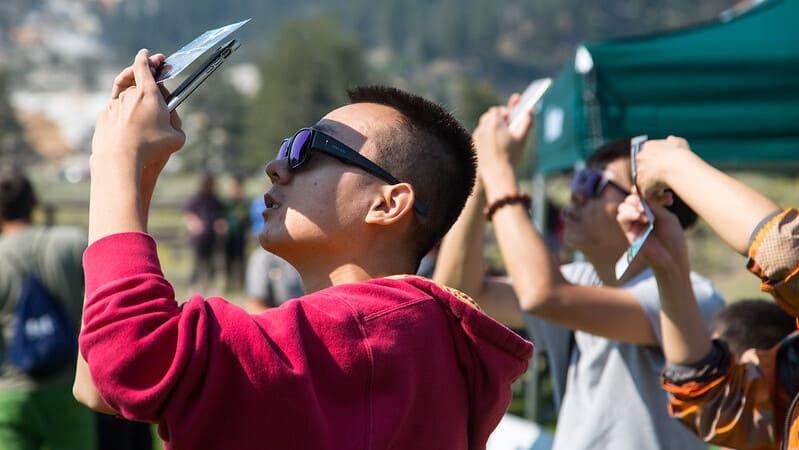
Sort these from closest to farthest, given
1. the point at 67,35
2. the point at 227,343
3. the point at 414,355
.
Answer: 1. the point at 227,343
2. the point at 414,355
3. the point at 67,35

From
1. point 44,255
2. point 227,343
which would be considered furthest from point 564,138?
point 227,343

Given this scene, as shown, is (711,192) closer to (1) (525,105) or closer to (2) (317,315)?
(2) (317,315)

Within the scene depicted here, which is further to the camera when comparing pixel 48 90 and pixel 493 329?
pixel 48 90

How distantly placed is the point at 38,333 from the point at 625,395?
8.55 feet

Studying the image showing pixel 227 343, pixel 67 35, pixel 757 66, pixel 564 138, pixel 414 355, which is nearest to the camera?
pixel 227 343

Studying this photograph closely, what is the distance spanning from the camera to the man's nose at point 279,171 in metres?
1.80

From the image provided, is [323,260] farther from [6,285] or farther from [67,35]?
[67,35]

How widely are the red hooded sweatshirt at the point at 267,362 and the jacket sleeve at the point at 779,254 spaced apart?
59 centimetres

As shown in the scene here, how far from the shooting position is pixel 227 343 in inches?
57.0

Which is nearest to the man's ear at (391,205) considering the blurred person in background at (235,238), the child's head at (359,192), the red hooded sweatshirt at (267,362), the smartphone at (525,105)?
the child's head at (359,192)

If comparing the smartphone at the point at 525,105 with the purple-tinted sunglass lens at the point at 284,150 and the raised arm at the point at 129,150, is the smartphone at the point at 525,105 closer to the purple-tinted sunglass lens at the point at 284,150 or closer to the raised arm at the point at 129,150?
the purple-tinted sunglass lens at the point at 284,150

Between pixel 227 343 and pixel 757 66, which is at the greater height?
pixel 757 66

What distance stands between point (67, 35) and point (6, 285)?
630 ft

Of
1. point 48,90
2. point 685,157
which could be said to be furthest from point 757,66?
point 48,90
